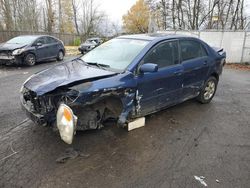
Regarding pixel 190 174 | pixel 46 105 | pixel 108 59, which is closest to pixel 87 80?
pixel 46 105

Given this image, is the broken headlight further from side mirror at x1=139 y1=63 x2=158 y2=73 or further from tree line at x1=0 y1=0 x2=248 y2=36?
tree line at x1=0 y1=0 x2=248 y2=36

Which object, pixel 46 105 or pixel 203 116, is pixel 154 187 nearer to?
pixel 46 105

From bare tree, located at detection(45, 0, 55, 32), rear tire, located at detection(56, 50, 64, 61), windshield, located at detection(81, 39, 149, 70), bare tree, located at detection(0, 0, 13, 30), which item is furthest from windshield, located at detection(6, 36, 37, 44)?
bare tree, located at detection(45, 0, 55, 32)

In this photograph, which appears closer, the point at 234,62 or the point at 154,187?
the point at 154,187

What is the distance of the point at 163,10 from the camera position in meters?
29.0

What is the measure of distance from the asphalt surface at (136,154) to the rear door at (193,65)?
0.61m

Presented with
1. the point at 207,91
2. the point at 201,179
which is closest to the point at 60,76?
the point at 201,179

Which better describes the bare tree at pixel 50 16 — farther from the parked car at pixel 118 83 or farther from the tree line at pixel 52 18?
the parked car at pixel 118 83

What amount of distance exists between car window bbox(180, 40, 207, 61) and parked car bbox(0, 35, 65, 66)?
840 centimetres

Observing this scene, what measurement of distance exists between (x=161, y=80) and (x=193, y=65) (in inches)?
43.0

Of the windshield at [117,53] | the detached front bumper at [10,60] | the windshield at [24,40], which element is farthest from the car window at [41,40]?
the windshield at [117,53]

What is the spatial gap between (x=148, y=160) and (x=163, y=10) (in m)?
28.8

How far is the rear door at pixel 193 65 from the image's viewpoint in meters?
4.63

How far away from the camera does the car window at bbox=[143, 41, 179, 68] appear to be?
13.1 feet
